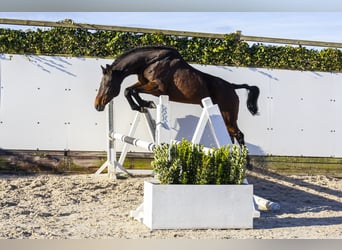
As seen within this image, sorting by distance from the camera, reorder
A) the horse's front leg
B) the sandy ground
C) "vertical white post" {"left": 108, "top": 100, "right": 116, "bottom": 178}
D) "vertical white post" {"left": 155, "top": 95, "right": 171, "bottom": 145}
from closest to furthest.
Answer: the sandy ground → "vertical white post" {"left": 155, "top": 95, "right": 171, "bottom": 145} → the horse's front leg → "vertical white post" {"left": 108, "top": 100, "right": 116, "bottom": 178}

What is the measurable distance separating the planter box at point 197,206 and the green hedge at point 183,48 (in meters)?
3.21

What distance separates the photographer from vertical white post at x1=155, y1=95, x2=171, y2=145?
5840 millimetres

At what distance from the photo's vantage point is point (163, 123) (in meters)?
5.84

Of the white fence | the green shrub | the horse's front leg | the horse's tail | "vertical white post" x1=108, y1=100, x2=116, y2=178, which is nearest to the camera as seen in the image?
the green shrub

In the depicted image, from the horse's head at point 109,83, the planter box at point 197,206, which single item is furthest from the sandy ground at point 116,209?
the horse's head at point 109,83

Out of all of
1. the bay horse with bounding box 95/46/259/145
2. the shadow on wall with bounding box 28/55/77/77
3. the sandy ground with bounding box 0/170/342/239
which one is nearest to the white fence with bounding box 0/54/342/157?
the shadow on wall with bounding box 28/55/77/77

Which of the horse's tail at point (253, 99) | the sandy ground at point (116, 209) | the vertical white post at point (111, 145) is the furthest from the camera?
the horse's tail at point (253, 99)

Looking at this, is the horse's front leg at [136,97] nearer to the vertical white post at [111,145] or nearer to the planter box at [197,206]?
the vertical white post at [111,145]

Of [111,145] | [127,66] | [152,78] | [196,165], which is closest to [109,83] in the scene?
[127,66]

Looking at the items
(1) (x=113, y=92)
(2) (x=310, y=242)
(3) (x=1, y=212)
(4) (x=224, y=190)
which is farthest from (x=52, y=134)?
(2) (x=310, y=242)

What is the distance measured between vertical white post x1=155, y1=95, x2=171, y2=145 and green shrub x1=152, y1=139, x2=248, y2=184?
0.34m

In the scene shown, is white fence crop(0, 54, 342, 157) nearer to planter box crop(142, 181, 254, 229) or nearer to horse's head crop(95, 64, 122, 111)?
horse's head crop(95, 64, 122, 111)

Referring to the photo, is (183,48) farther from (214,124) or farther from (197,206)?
(197,206)

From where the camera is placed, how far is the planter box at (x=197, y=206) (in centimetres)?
523
